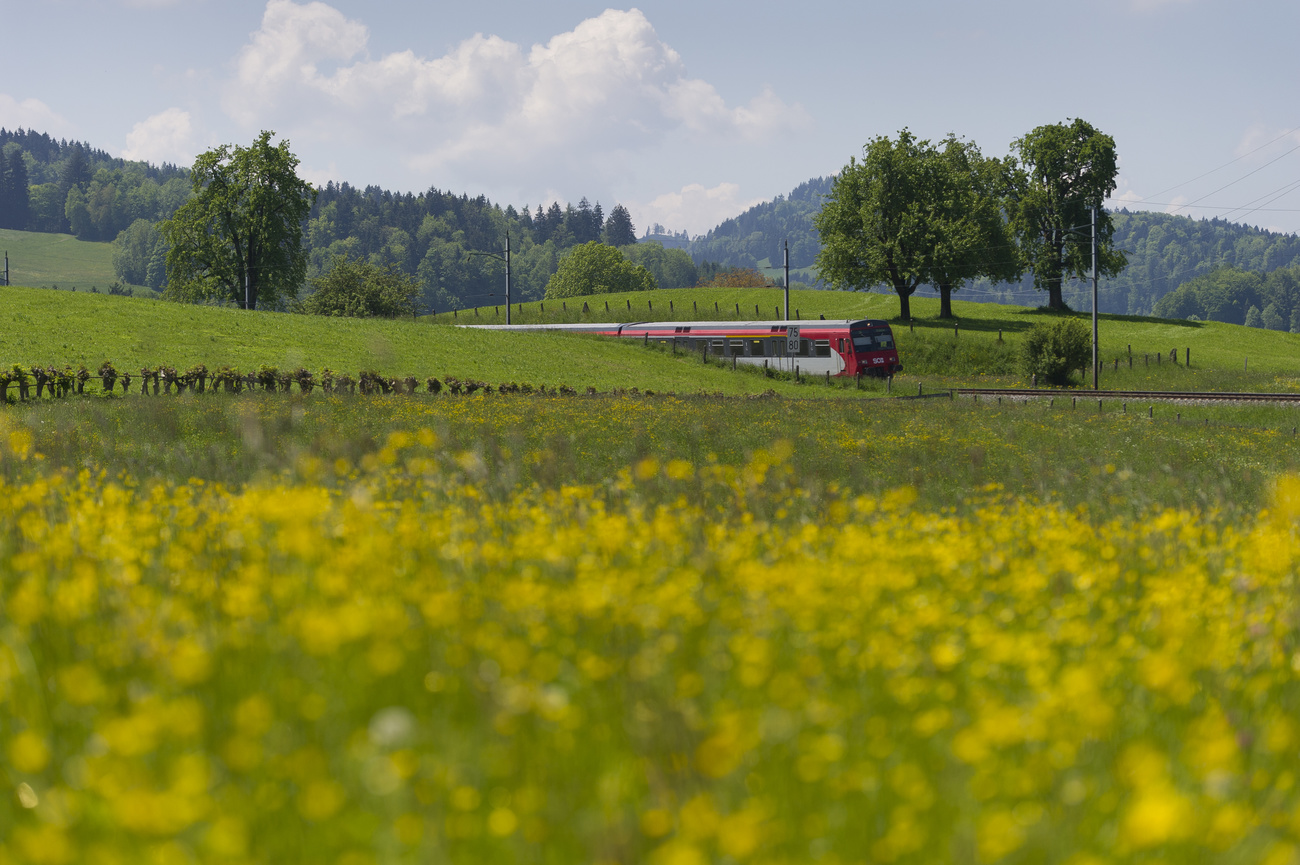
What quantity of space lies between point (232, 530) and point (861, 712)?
417cm

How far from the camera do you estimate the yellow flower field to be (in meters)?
2.23

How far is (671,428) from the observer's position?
59.3 ft

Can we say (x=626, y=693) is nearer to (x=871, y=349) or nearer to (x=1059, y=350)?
(x=871, y=349)

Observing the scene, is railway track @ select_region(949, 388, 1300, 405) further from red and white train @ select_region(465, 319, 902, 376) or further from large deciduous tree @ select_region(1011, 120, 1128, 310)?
large deciduous tree @ select_region(1011, 120, 1128, 310)

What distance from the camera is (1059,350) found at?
4684 cm

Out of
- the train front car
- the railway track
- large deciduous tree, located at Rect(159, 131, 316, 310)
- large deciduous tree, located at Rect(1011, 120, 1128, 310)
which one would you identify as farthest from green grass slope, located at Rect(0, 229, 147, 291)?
the railway track

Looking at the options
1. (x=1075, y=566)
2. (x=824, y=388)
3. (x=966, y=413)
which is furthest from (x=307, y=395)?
(x=824, y=388)

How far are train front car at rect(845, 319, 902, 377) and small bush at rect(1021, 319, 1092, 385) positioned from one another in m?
8.18

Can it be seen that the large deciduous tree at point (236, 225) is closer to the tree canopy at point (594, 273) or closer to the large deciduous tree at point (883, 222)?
the large deciduous tree at point (883, 222)

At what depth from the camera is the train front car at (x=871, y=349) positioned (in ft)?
141

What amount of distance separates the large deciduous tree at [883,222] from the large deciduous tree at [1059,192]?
1283 centimetres

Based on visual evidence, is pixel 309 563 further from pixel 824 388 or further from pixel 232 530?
pixel 824 388

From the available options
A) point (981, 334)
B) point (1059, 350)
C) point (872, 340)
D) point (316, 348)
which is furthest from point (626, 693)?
point (981, 334)

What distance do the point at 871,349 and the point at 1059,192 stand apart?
44.3 meters
